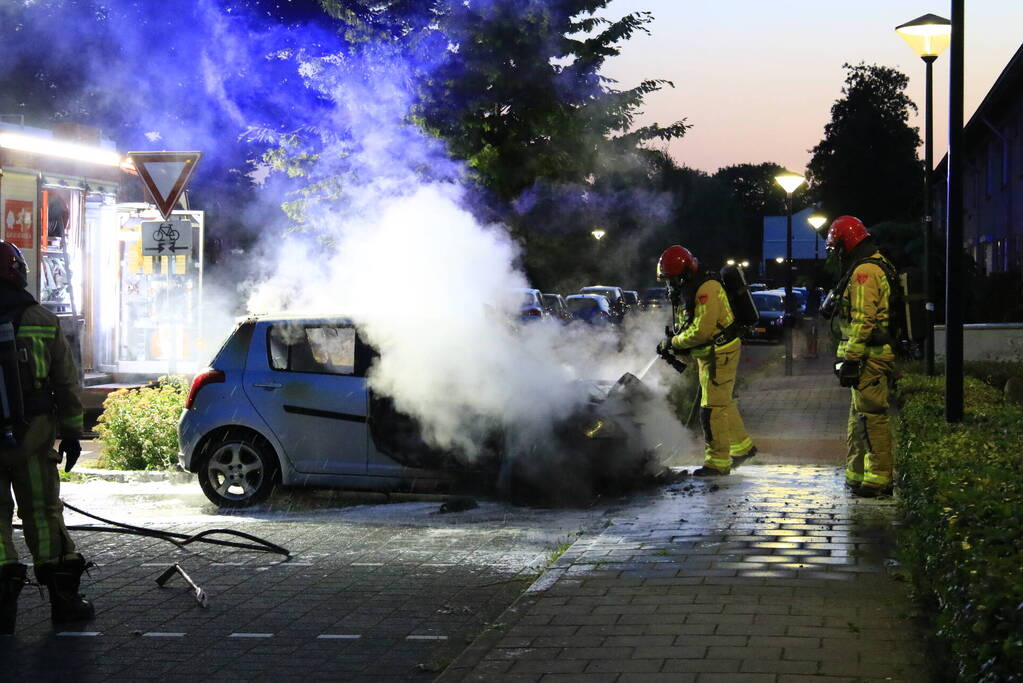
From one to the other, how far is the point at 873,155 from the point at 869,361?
227 feet

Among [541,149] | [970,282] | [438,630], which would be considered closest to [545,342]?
[438,630]

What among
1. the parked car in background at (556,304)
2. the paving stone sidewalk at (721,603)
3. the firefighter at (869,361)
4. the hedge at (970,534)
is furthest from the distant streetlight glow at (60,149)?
the parked car in background at (556,304)

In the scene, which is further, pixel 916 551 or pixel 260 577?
pixel 260 577

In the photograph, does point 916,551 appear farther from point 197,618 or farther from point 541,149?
point 541,149

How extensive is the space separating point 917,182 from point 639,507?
6881 cm

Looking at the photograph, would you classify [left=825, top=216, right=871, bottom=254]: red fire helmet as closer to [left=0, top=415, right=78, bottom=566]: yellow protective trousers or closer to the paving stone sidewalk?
the paving stone sidewalk

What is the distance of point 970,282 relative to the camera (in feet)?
78.3

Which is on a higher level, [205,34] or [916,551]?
[205,34]

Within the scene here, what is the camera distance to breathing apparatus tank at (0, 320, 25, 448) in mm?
6316

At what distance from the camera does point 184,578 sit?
23.0 feet

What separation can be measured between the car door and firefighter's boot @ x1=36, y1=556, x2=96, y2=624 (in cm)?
336

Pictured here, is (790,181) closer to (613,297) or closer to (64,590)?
(613,297)

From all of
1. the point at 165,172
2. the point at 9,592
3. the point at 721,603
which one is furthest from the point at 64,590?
the point at 165,172

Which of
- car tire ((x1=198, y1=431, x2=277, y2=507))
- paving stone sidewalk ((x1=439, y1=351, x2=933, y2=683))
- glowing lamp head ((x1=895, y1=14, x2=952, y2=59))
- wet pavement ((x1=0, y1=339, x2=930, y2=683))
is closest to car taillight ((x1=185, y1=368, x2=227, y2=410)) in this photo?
car tire ((x1=198, y1=431, x2=277, y2=507))
